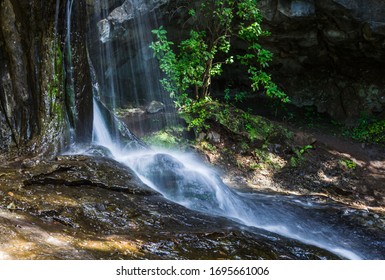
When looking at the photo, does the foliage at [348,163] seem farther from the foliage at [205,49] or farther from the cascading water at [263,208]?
the cascading water at [263,208]

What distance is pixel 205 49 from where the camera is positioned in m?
10.1

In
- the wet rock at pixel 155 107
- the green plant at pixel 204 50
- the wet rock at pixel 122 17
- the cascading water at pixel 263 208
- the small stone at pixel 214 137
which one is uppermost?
the wet rock at pixel 122 17

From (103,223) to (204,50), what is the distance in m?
7.20

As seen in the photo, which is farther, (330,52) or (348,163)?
(330,52)

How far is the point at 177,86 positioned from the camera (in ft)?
32.6

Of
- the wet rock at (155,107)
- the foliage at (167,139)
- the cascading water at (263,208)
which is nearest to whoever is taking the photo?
the cascading water at (263,208)

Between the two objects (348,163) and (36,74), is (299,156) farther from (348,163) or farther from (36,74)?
(36,74)

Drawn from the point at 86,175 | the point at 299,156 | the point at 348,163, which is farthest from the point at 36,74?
the point at 348,163

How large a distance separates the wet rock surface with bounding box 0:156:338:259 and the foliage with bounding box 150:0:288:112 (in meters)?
5.20

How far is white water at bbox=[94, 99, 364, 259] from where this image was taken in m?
5.40

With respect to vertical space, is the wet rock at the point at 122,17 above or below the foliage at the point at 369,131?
above

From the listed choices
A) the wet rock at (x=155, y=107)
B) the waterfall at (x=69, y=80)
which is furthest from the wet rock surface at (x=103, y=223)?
the wet rock at (x=155, y=107)

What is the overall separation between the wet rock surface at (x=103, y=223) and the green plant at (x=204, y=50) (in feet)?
17.0

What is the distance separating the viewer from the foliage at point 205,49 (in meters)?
9.54
